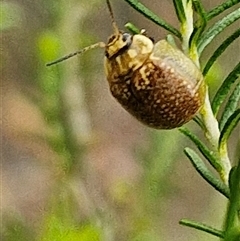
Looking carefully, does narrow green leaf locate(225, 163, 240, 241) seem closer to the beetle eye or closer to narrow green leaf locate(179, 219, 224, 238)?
narrow green leaf locate(179, 219, 224, 238)

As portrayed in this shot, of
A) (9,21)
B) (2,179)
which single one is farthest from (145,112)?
(2,179)

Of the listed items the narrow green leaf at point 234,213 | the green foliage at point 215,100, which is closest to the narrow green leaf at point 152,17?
the green foliage at point 215,100

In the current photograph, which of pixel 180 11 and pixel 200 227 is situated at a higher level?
pixel 180 11

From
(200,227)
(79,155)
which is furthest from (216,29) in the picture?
(79,155)

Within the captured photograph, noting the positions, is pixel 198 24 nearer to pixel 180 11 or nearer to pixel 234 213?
pixel 180 11

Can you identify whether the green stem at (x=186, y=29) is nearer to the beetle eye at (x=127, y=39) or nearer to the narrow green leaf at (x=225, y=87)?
the narrow green leaf at (x=225, y=87)

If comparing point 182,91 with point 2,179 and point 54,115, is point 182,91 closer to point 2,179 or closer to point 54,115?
point 54,115

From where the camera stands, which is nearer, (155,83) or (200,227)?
(200,227)
